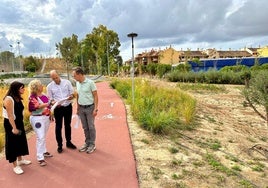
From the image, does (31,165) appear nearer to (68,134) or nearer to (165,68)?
(68,134)

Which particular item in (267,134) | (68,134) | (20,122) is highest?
(20,122)

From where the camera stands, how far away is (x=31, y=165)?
5203 mm

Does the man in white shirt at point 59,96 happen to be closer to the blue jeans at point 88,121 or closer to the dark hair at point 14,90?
the blue jeans at point 88,121

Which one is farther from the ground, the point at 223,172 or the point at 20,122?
the point at 20,122

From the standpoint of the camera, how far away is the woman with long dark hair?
463 cm

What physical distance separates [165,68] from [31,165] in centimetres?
3068

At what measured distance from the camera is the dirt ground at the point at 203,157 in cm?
484

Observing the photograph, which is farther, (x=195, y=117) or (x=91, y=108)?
(x=195, y=117)

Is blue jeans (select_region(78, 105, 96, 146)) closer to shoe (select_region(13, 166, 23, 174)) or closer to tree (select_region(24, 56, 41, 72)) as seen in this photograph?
shoe (select_region(13, 166, 23, 174))

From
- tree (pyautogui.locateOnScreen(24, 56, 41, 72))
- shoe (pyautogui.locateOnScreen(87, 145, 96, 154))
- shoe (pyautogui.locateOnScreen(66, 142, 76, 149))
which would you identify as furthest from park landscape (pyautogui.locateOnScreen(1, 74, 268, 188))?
tree (pyautogui.locateOnScreen(24, 56, 41, 72))

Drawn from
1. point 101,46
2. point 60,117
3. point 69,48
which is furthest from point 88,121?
point 69,48

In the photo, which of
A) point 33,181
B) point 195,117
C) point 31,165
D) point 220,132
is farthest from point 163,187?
point 195,117

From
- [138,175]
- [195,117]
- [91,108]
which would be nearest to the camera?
[138,175]

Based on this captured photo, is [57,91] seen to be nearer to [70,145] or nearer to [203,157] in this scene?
[70,145]
